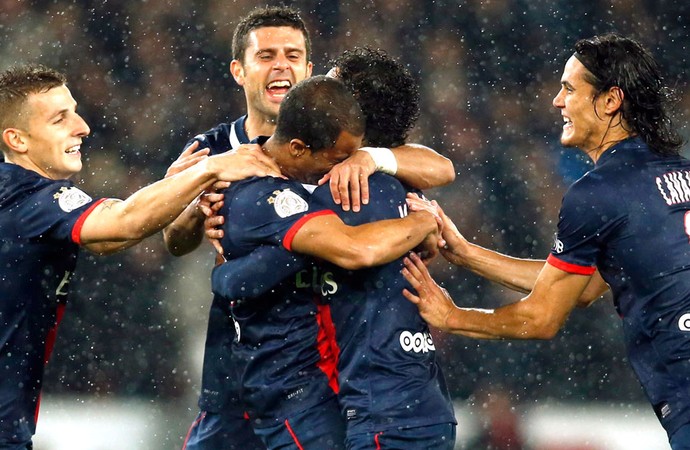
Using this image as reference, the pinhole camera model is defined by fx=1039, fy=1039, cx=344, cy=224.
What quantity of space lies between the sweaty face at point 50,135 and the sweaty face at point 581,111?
1.95 metres

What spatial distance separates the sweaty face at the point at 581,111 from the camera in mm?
3965

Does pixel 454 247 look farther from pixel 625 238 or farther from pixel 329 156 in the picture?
pixel 329 156

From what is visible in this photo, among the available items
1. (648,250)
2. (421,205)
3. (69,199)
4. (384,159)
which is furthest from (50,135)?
(648,250)

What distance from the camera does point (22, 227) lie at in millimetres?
3857

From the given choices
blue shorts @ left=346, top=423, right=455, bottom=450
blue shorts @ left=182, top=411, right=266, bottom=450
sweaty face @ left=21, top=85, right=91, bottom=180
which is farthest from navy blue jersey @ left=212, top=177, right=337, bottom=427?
sweaty face @ left=21, top=85, right=91, bottom=180

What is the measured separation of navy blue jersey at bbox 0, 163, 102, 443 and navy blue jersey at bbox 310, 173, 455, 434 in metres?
0.99

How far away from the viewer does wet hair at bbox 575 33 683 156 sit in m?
3.91

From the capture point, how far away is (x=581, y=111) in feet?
13.1

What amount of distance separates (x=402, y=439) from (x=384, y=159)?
1.02m

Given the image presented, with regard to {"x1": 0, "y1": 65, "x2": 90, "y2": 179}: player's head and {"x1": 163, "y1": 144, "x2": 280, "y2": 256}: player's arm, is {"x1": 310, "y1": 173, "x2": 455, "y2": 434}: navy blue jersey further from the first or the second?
{"x1": 0, "y1": 65, "x2": 90, "y2": 179}: player's head

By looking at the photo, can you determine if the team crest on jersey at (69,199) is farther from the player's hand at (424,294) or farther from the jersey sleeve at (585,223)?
the jersey sleeve at (585,223)

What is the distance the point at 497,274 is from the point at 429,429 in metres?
1.23

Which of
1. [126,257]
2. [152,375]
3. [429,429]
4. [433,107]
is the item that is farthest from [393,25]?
[429,429]

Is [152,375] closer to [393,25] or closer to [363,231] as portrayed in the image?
[393,25]
